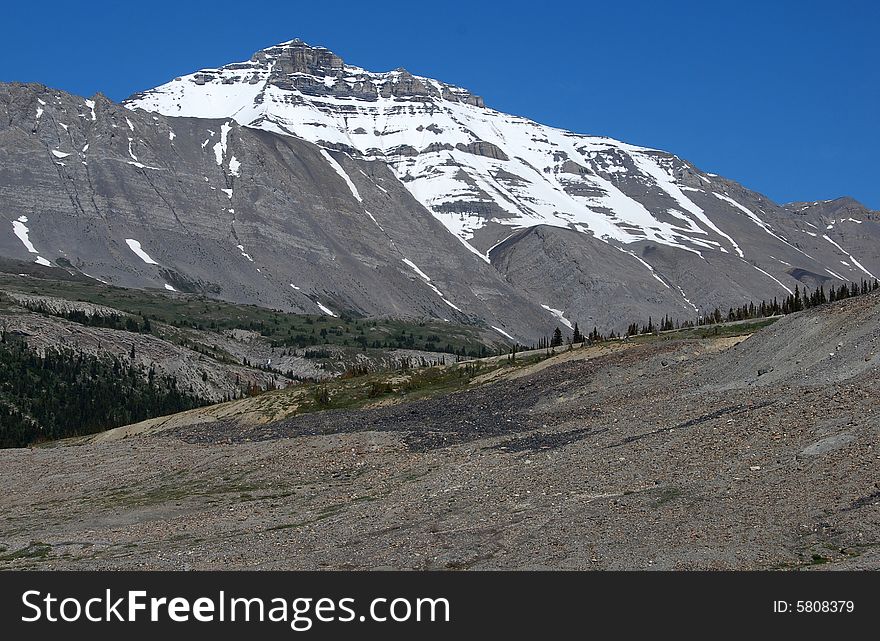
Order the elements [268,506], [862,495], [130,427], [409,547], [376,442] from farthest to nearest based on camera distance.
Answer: [130,427] < [376,442] < [268,506] < [409,547] < [862,495]

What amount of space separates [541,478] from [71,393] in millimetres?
130147

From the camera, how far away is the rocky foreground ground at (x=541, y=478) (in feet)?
75.8

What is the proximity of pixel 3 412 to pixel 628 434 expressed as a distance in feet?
373

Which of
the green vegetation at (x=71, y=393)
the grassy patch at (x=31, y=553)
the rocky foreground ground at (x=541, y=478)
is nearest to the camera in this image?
the rocky foreground ground at (x=541, y=478)

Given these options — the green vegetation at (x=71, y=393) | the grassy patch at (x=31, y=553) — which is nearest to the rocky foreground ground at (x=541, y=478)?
the grassy patch at (x=31, y=553)

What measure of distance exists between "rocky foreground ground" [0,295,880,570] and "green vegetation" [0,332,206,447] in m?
83.6

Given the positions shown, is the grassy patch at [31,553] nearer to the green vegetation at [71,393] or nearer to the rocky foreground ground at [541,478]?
the rocky foreground ground at [541,478]

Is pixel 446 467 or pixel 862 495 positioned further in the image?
pixel 446 467

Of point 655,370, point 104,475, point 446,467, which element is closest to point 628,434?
point 446,467

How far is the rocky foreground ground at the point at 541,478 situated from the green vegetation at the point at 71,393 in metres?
83.6

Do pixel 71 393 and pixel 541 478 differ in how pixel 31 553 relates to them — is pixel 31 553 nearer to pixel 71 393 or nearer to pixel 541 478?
pixel 541 478

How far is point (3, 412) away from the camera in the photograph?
433ft

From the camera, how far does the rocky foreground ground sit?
23094 mm

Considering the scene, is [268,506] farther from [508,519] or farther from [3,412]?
[3,412]
